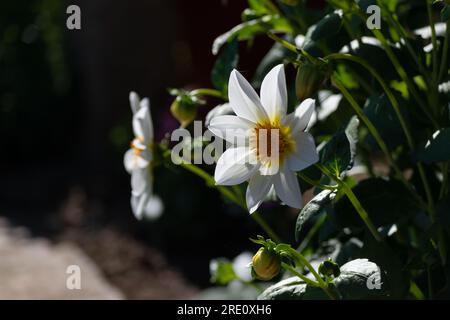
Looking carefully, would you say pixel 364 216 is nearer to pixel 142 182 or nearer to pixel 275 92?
pixel 275 92

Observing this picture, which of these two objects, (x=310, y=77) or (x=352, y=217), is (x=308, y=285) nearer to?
(x=352, y=217)

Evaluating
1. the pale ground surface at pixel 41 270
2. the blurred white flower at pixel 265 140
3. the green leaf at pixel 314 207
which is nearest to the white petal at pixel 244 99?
the blurred white flower at pixel 265 140

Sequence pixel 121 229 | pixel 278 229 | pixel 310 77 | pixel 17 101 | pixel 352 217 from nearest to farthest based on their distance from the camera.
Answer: pixel 310 77
pixel 352 217
pixel 278 229
pixel 121 229
pixel 17 101

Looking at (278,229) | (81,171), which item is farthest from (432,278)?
(81,171)

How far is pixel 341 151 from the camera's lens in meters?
0.89

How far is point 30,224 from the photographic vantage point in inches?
125

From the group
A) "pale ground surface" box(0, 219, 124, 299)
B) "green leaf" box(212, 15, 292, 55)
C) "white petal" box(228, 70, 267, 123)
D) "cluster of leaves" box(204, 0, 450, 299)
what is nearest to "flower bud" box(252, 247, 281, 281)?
"cluster of leaves" box(204, 0, 450, 299)

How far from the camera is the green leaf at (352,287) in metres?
0.89

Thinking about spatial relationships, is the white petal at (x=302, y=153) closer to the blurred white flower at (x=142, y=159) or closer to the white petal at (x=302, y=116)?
the white petal at (x=302, y=116)

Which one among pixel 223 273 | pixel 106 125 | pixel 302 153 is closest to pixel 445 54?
pixel 302 153

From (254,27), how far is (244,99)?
339 millimetres

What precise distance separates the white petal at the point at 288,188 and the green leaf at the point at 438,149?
0.19 metres

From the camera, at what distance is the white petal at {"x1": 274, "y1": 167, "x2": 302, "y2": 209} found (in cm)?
85
